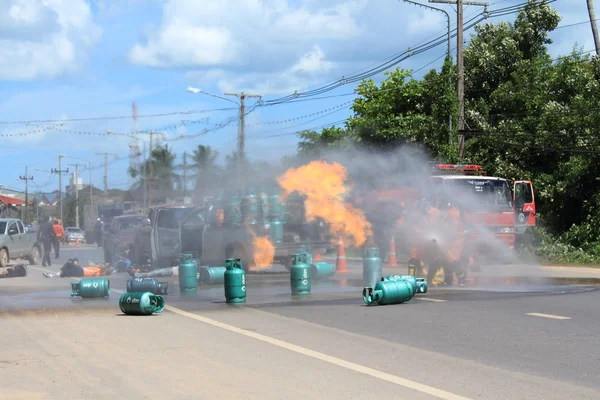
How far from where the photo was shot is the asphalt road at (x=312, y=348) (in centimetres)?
736

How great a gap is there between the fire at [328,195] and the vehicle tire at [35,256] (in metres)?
13.3

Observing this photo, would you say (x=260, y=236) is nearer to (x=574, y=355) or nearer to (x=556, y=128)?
(x=574, y=355)

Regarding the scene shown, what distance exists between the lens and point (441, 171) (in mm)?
26844

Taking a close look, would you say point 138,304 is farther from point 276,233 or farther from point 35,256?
point 35,256

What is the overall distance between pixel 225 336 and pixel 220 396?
3627 millimetres

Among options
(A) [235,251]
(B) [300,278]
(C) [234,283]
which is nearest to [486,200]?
(A) [235,251]

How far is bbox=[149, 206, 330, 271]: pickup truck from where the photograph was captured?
72.4ft

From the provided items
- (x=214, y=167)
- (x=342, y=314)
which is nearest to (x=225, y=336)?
(x=342, y=314)

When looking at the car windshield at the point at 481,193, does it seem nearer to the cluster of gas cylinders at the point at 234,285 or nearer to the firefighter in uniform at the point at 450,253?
the firefighter in uniform at the point at 450,253

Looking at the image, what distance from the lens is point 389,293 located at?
1362 cm

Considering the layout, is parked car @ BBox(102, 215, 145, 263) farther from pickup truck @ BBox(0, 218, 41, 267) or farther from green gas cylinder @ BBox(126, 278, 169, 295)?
green gas cylinder @ BBox(126, 278, 169, 295)

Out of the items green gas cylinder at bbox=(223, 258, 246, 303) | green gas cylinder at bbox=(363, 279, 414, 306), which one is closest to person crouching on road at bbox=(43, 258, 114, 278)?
green gas cylinder at bbox=(223, 258, 246, 303)

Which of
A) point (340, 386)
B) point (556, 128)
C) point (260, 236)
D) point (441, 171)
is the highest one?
point (556, 128)

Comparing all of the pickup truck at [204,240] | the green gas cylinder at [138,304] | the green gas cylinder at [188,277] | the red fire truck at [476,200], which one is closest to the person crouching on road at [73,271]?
the pickup truck at [204,240]
